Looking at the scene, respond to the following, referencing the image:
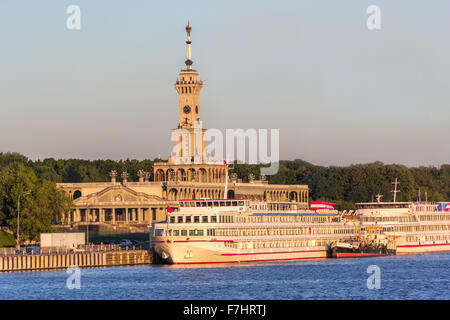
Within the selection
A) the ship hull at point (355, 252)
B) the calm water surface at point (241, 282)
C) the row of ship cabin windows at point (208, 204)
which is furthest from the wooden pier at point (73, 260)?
the ship hull at point (355, 252)

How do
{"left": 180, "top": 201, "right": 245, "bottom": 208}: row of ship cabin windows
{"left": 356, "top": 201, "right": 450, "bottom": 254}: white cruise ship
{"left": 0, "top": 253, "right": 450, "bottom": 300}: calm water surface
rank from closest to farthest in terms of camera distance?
1. {"left": 0, "top": 253, "right": 450, "bottom": 300}: calm water surface
2. {"left": 180, "top": 201, "right": 245, "bottom": 208}: row of ship cabin windows
3. {"left": 356, "top": 201, "right": 450, "bottom": 254}: white cruise ship

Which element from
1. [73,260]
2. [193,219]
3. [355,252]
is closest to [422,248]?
[355,252]

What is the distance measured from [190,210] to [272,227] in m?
12.6

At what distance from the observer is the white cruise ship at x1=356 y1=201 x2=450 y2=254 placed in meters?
157

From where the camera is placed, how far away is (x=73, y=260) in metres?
125

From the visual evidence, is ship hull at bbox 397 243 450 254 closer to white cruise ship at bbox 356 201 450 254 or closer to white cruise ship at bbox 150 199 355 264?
white cruise ship at bbox 356 201 450 254

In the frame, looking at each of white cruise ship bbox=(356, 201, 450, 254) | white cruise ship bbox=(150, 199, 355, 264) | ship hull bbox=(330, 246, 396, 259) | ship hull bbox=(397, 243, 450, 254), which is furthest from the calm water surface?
ship hull bbox=(397, 243, 450, 254)

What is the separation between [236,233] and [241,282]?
92.3 ft

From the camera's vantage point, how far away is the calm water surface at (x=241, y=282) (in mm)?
93125

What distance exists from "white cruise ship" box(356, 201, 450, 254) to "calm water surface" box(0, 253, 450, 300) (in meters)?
25.5

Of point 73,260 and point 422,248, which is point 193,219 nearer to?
point 73,260

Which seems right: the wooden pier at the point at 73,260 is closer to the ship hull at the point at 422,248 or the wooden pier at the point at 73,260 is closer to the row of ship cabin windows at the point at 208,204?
the row of ship cabin windows at the point at 208,204

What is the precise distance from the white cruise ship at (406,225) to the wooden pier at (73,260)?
36103 millimetres
